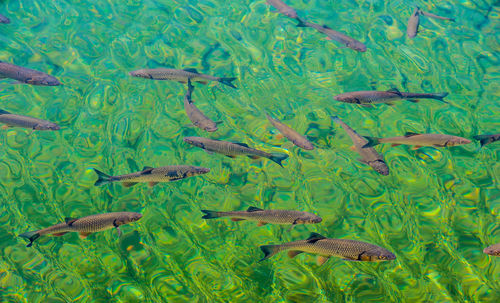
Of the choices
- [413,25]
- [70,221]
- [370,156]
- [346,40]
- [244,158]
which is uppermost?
[413,25]

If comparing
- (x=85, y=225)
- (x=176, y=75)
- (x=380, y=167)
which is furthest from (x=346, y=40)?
(x=85, y=225)

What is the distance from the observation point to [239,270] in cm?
417

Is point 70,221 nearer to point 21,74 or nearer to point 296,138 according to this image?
point 21,74

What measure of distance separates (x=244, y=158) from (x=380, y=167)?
1756mm

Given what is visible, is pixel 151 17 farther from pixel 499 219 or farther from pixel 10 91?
pixel 499 219

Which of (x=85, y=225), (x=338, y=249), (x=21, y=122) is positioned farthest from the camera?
(x=21, y=122)

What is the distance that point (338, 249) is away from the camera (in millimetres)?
3682

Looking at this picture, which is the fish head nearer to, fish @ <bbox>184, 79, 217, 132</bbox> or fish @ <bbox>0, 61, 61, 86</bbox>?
fish @ <bbox>184, 79, 217, 132</bbox>

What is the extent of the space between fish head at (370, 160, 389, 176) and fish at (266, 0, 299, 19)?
367 centimetres

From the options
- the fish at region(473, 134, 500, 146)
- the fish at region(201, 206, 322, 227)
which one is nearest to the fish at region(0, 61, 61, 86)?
the fish at region(201, 206, 322, 227)

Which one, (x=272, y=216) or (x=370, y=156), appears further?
(x=370, y=156)

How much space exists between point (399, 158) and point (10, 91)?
19.3 feet

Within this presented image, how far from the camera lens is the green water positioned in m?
4.11

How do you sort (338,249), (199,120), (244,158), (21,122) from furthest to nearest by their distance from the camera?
(244,158), (199,120), (21,122), (338,249)
